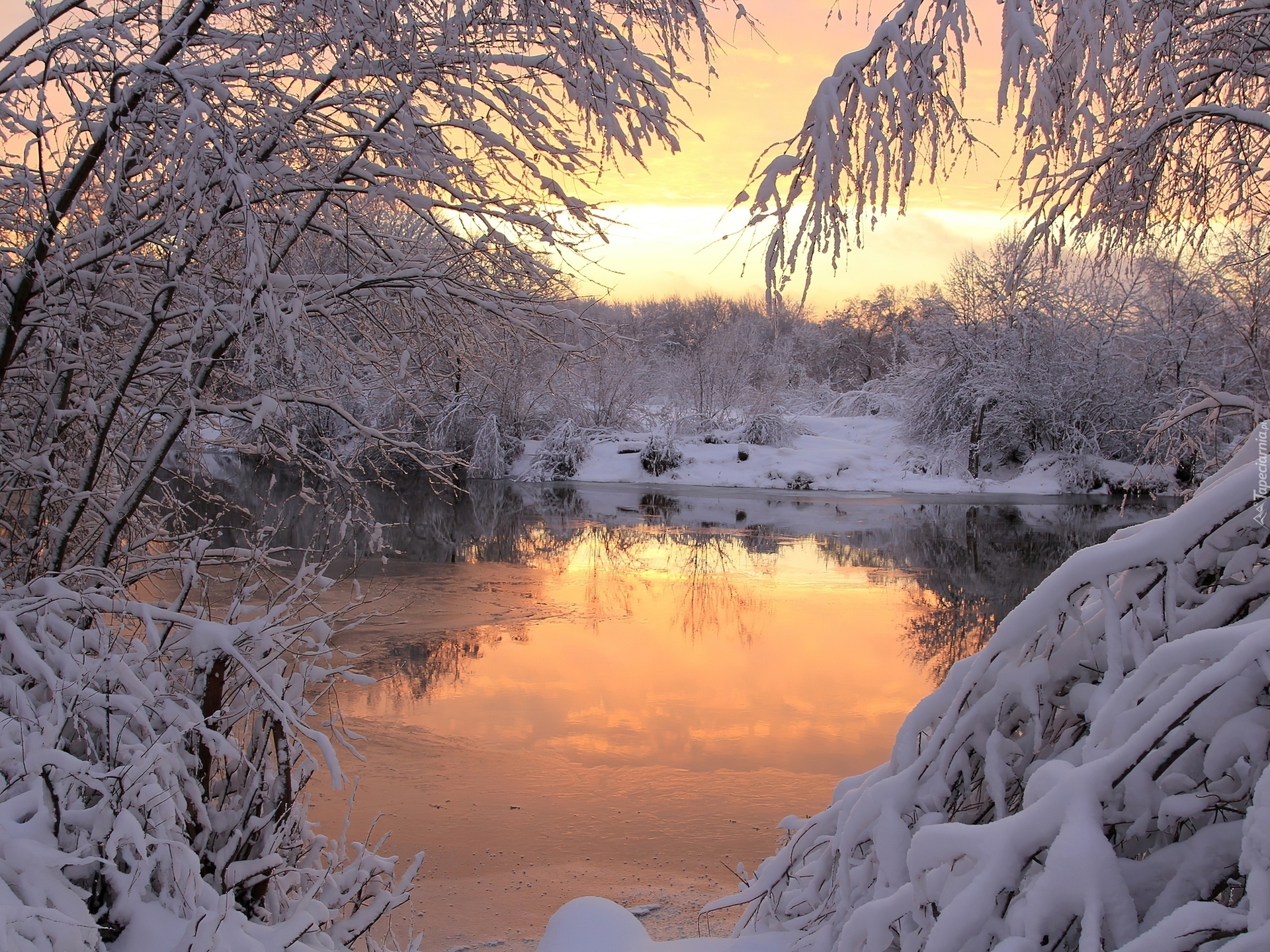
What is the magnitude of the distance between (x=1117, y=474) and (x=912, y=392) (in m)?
8.40

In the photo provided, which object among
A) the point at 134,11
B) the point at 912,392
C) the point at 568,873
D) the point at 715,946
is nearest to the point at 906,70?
the point at 715,946

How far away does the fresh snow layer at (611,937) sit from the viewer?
3.07 meters

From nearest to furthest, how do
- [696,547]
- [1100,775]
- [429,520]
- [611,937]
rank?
[1100,775], [611,937], [696,547], [429,520]

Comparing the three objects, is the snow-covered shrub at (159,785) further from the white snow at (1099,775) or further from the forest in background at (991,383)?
the forest in background at (991,383)

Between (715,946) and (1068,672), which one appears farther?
(715,946)

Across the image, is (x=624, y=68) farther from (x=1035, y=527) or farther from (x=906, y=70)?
(x=1035, y=527)

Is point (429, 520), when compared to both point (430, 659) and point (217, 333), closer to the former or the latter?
point (430, 659)

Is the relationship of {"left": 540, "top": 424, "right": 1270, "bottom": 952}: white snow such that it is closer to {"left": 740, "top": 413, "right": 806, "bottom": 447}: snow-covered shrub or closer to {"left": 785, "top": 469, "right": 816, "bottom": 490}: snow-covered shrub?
{"left": 785, "top": 469, "right": 816, "bottom": 490}: snow-covered shrub

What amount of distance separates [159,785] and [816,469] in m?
29.0

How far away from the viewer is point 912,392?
34.2 metres

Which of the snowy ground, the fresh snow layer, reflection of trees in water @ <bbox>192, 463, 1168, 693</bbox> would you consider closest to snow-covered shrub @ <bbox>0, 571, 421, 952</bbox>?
the fresh snow layer

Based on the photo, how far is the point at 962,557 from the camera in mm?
17172

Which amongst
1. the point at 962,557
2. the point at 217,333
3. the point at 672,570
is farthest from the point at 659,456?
the point at 217,333

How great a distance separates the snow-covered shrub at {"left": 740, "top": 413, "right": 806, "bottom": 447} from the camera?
110 feet
